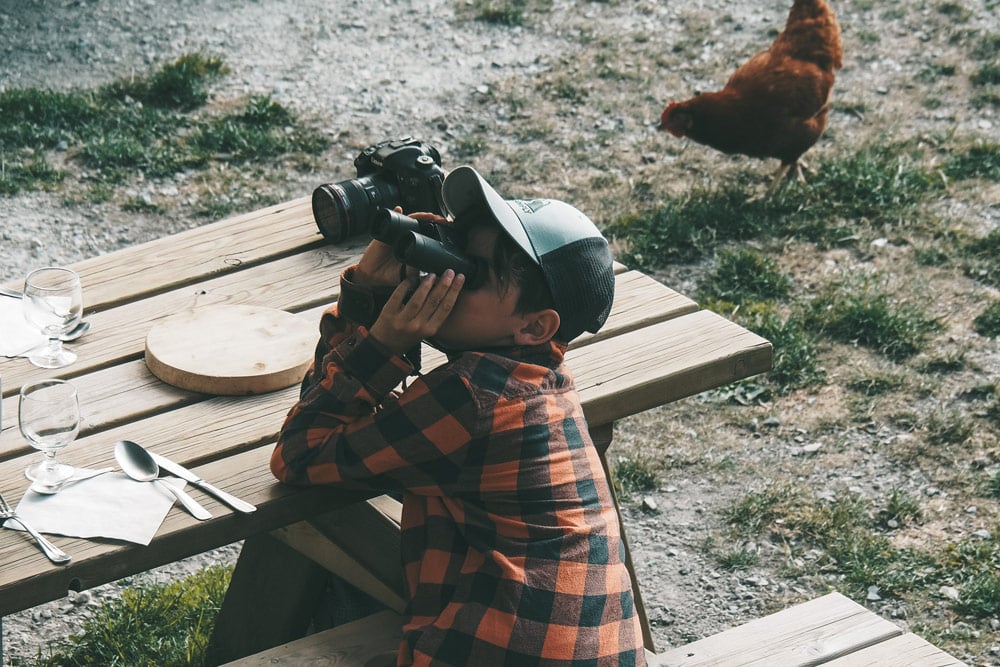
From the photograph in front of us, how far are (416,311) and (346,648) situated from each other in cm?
73

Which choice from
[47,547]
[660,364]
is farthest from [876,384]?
[47,547]

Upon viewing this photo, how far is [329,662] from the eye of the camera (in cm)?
231

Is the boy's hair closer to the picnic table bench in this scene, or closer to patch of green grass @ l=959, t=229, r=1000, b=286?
the picnic table bench

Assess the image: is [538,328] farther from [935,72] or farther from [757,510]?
[935,72]

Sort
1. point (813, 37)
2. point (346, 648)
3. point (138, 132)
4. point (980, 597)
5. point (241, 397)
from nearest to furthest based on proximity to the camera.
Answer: point (346, 648) → point (241, 397) → point (980, 597) → point (813, 37) → point (138, 132)

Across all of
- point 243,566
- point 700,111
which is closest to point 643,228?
point 700,111

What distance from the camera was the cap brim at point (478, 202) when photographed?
2.06 meters

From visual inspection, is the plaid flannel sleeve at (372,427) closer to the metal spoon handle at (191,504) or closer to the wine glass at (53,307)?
the metal spoon handle at (191,504)

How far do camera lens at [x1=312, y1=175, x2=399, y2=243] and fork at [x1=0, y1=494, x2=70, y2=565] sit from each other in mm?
1159

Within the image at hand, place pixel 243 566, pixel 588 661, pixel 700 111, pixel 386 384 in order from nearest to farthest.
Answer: pixel 588 661
pixel 386 384
pixel 243 566
pixel 700 111

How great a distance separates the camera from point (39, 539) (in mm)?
1998

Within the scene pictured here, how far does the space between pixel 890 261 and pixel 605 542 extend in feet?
12.1

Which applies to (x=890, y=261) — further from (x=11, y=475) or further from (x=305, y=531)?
(x=11, y=475)

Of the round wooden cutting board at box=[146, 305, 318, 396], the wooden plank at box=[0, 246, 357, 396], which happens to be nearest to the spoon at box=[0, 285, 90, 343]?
the wooden plank at box=[0, 246, 357, 396]
